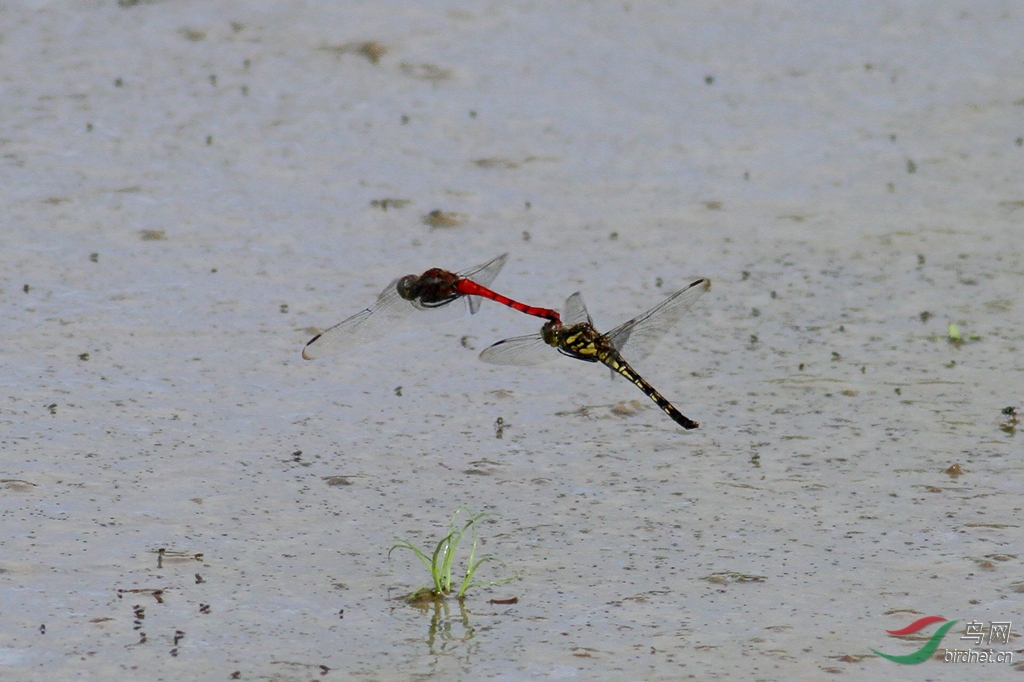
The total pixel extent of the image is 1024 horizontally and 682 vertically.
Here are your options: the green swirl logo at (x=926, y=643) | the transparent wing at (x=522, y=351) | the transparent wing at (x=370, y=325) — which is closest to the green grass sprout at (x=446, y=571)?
the transparent wing at (x=522, y=351)

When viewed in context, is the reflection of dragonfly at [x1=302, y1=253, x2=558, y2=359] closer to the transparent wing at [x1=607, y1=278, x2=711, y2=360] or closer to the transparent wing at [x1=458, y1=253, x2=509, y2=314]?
the transparent wing at [x1=458, y1=253, x2=509, y2=314]

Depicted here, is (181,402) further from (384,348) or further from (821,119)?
(821,119)

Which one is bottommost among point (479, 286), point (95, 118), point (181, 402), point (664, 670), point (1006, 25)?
point (664, 670)

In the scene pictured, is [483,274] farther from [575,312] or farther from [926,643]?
[926,643]

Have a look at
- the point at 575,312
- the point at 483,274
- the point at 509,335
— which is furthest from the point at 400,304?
the point at 509,335

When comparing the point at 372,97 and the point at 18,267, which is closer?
the point at 18,267

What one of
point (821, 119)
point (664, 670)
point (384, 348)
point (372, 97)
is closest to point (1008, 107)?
point (821, 119)

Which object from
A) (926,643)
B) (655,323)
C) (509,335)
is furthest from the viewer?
(509,335)
